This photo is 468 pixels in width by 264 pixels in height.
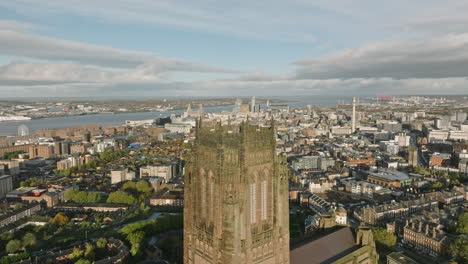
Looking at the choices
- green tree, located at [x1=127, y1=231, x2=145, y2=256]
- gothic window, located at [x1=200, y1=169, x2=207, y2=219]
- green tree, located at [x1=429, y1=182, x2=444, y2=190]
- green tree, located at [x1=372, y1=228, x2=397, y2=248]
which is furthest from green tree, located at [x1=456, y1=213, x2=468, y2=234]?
gothic window, located at [x1=200, y1=169, x2=207, y2=219]

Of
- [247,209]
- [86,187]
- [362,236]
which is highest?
[247,209]

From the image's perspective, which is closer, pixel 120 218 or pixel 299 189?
pixel 120 218

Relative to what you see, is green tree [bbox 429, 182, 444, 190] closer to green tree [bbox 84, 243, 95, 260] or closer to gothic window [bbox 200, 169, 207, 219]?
green tree [bbox 84, 243, 95, 260]

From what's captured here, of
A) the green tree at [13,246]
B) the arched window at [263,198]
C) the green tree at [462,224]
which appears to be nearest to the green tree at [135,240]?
the green tree at [13,246]

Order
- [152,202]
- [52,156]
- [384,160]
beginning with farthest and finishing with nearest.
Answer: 1. [52,156]
2. [384,160]
3. [152,202]

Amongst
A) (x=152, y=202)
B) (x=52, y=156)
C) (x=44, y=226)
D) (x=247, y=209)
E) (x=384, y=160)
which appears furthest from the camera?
(x=52, y=156)

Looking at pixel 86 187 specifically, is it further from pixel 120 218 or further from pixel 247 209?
pixel 247 209

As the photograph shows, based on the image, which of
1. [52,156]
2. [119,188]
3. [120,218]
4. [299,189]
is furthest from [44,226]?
[52,156]
